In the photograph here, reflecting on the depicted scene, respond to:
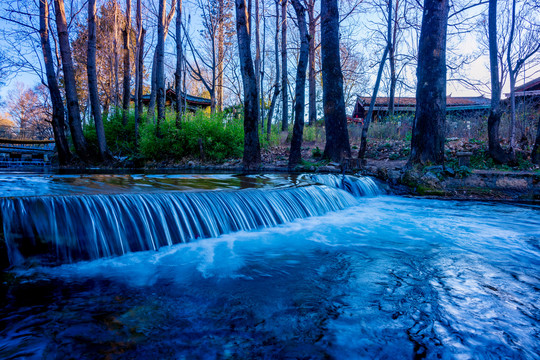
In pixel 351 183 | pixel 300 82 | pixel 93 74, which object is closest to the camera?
pixel 351 183

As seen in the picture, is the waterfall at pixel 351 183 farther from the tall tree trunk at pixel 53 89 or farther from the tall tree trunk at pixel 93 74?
the tall tree trunk at pixel 53 89

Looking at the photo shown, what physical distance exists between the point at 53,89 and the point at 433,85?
14.2 metres

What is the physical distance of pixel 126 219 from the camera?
151 inches

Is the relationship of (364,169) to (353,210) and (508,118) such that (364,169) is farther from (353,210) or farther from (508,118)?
(508,118)

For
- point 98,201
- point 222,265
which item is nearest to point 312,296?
point 222,265

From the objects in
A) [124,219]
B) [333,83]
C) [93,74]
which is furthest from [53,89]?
[124,219]

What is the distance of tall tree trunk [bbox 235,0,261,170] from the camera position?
895 cm

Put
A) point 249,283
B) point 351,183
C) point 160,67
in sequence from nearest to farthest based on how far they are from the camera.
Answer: point 249,283 < point 351,183 < point 160,67

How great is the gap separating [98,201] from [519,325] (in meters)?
4.27

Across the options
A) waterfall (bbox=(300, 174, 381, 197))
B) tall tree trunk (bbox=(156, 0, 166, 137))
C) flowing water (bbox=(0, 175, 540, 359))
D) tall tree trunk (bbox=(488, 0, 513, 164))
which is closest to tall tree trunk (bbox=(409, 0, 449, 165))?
waterfall (bbox=(300, 174, 381, 197))

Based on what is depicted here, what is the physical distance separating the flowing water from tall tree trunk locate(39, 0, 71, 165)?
11.3 meters

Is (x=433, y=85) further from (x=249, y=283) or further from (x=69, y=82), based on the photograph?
(x=69, y=82)

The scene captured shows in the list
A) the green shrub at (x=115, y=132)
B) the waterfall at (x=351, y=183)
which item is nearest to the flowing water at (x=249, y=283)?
the waterfall at (x=351, y=183)

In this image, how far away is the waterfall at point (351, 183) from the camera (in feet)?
26.2
